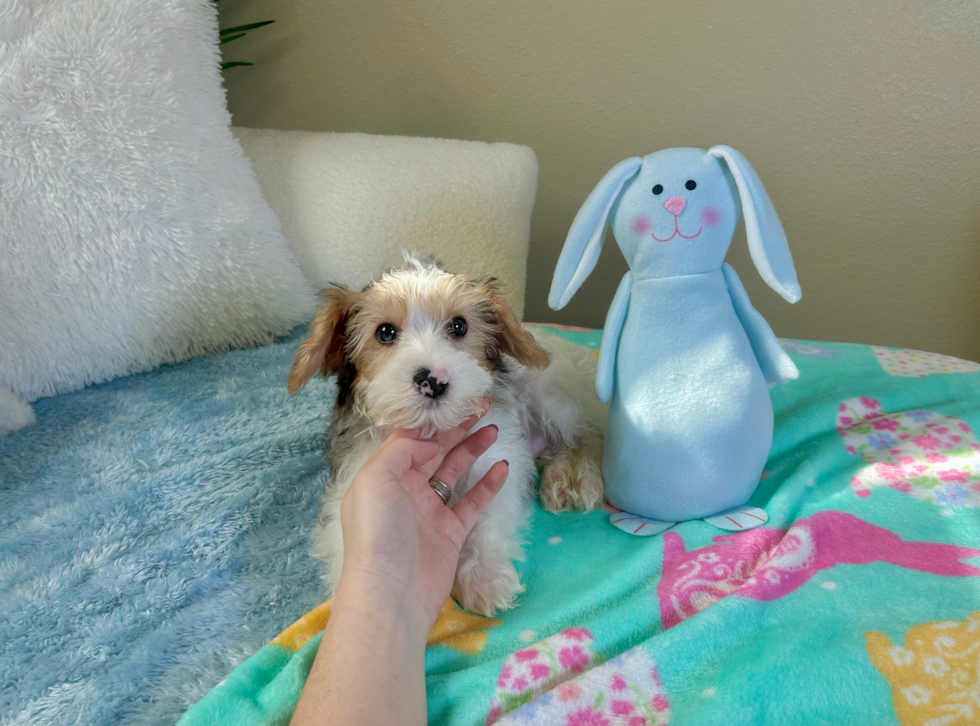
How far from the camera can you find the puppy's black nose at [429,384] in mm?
1097

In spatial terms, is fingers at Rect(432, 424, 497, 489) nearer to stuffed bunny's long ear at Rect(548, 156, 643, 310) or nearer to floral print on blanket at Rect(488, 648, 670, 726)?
stuffed bunny's long ear at Rect(548, 156, 643, 310)

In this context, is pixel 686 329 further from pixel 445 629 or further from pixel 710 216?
pixel 445 629

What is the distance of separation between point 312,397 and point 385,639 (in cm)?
94

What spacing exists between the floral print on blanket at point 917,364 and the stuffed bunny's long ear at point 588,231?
965 millimetres

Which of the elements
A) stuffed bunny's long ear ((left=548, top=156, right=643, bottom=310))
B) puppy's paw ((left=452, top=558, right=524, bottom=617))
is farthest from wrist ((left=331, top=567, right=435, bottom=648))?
stuffed bunny's long ear ((left=548, top=156, right=643, bottom=310))

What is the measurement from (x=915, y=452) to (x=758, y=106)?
1228 mm

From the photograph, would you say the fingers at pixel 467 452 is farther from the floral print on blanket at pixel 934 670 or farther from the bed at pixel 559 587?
the floral print on blanket at pixel 934 670

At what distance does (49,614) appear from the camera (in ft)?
3.58

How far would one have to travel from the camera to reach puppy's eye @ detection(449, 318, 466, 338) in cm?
128

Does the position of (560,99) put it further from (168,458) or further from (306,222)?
(168,458)

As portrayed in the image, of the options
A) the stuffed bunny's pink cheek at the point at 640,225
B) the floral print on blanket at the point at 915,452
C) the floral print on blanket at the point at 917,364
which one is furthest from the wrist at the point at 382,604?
the floral print on blanket at the point at 917,364

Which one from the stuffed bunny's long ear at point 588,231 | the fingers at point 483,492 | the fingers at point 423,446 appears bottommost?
the fingers at point 483,492

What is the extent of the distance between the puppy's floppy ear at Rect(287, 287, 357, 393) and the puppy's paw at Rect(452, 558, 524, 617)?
484mm

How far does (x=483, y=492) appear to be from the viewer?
1210 mm
